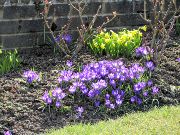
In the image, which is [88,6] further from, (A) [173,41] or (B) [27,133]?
(B) [27,133]

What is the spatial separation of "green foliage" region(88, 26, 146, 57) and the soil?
166 mm

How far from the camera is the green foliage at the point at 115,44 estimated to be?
7673mm

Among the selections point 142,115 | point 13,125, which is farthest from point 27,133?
point 142,115

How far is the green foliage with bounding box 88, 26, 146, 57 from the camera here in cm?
767

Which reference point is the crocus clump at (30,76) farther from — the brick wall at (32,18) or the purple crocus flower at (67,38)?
the purple crocus flower at (67,38)

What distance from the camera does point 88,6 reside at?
8.34m

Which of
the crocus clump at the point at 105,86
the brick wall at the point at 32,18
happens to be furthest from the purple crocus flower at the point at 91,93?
the brick wall at the point at 32,18

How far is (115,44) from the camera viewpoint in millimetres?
7680

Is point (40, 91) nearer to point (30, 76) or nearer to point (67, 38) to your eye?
point (30, 76)

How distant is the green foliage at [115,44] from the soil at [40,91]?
17cm

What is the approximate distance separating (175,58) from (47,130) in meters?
2.63

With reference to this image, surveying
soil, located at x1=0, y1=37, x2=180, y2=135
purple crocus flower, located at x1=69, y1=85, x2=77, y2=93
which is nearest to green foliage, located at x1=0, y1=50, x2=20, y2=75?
soil, located at x1=0, y1=37, x2=180, y2=135

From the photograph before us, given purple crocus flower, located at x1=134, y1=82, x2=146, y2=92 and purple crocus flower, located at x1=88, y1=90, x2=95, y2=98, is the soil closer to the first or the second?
purple crocus flower, located at x1=88, y1=90, x2=95, y2=98

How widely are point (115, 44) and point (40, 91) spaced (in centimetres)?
147
